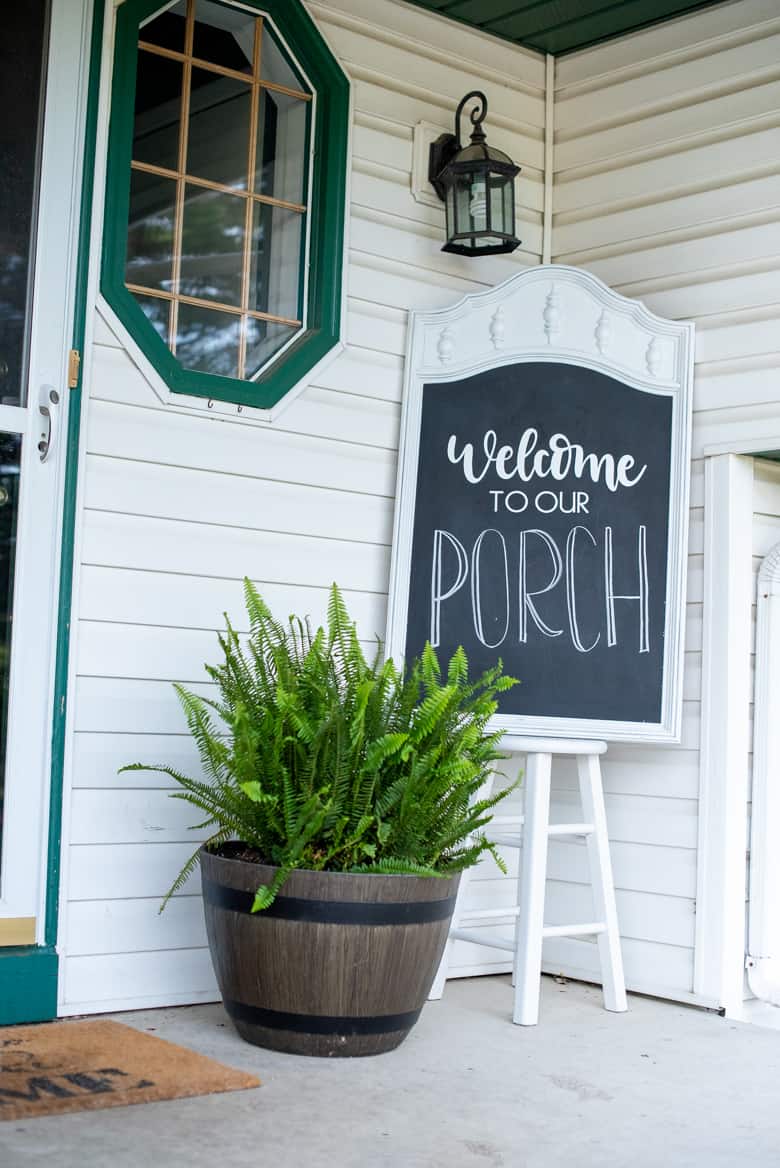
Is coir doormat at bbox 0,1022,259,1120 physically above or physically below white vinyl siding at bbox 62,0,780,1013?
below

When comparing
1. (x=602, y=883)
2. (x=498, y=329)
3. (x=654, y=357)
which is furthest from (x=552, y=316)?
(x=602, y=883)

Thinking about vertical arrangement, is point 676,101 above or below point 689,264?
above

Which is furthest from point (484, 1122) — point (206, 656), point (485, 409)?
point (485, 409)

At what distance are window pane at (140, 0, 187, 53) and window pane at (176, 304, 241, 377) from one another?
2.21ft

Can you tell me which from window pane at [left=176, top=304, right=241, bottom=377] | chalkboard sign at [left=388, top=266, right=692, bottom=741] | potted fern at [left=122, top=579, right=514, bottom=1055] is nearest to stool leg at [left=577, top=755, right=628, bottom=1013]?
chalkboard sign at [left=388, top=266, right=692, bottom=741]

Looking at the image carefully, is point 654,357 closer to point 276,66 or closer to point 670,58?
point 670,58

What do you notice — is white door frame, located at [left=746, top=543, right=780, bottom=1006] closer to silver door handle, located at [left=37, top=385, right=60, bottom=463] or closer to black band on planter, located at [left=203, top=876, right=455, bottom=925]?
black band on planter, located at [left=203, top=876, right=455, bottom=925]

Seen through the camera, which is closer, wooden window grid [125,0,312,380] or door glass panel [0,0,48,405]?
door glass panel [0,0,48,405]

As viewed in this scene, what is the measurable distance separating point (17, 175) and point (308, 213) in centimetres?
83

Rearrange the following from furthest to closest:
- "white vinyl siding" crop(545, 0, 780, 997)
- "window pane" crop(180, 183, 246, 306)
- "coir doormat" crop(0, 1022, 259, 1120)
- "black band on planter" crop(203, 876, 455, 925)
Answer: "white vinyl siding" crop(545, 0, 780, 997)
"window pane" crop(180, 183, 246, 306)
"black band on planter" crop(203, 876, 455, 925)
"coir doormat" crop(0, 1022, 259, 1120)

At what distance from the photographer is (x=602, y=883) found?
331cm

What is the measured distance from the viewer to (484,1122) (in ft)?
7.81

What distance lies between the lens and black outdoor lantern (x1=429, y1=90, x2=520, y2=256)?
3.57m

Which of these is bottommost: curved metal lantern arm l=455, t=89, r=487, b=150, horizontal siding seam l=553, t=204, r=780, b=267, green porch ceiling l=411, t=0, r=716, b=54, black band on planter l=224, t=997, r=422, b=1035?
black band on planter l=224, t=997, r=422, b=1035
